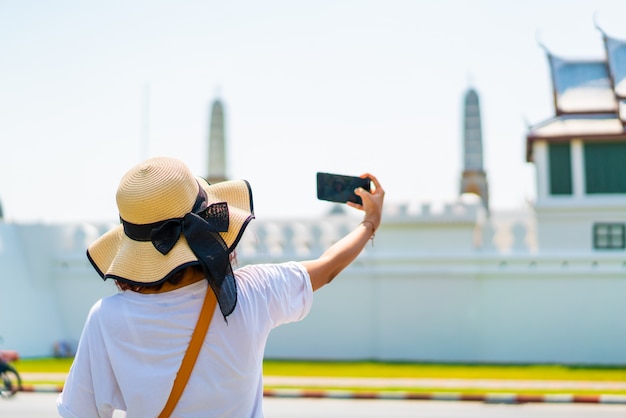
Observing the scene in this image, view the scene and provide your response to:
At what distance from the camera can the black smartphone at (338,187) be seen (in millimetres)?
2562

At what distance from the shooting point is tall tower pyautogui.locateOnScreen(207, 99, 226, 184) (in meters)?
34.7

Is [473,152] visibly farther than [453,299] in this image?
Yes

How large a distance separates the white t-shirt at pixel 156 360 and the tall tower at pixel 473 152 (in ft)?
109

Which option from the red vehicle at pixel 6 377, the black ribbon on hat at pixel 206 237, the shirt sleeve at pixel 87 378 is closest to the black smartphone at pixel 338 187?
the black ribbon on hat at pixel 206 237

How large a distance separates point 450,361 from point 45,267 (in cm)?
845

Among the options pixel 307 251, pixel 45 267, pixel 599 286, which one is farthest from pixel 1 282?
pixel 599 286

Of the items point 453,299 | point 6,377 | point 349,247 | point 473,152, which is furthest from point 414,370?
point 473,152

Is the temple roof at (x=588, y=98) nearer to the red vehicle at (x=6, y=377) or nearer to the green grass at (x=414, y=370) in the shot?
the green grass at (x=414, y=370)

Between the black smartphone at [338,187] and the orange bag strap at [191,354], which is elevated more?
the black smartphone at [338,187]

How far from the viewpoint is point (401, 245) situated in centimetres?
1686

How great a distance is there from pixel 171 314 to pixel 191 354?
11cm

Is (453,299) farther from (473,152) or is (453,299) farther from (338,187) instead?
(473,152)

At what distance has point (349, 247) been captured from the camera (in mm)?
2424

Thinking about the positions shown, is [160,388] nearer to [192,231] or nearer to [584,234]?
[192,231]
